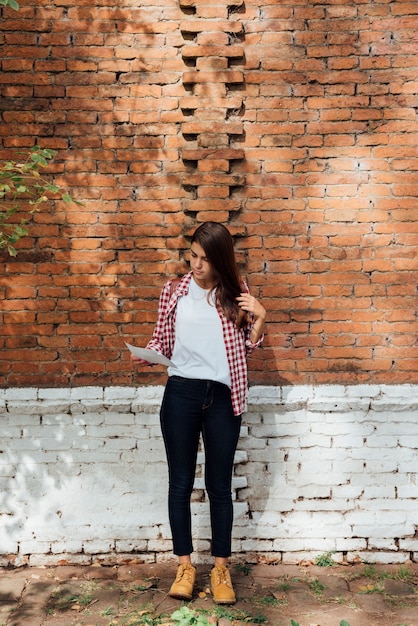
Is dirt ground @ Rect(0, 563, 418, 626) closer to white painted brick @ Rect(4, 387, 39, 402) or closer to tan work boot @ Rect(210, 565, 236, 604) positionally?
tan work boot @ Rect(210, 565, 236, 604)

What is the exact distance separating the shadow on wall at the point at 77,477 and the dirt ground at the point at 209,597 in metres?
0.20

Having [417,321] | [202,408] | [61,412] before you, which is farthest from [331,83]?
[61,412]

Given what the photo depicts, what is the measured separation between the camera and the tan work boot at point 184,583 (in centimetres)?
397

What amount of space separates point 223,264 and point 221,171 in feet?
2.99

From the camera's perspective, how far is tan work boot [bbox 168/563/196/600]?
3975 millimetres

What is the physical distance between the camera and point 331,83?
447cm

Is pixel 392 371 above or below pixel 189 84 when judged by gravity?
below

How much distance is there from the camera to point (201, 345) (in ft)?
12.7

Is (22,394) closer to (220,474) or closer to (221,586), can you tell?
(220,474)

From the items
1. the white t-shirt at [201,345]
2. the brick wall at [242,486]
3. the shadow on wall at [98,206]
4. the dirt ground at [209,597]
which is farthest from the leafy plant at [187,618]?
the shadow on wall at [98,206]

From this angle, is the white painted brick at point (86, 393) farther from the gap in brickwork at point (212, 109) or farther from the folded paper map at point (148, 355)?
the gap in brickwork at point (212, 109)

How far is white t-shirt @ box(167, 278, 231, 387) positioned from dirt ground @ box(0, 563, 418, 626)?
4.28 ft

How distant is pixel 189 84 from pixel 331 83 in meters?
0.92

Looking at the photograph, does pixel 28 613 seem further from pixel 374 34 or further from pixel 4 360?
pixel 374 34
